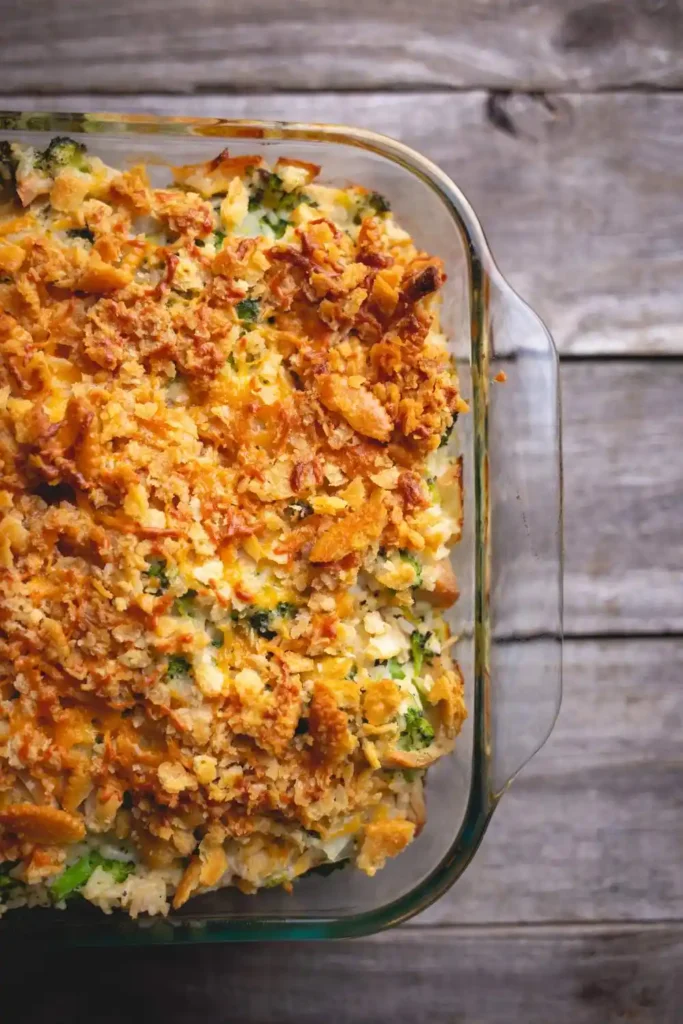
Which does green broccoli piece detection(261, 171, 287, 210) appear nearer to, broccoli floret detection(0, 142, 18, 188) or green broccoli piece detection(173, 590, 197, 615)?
broccoli floret detection(0, 142, 18, 188)

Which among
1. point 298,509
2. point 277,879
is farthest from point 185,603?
point 277,879

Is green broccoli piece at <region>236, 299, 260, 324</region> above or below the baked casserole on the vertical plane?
above

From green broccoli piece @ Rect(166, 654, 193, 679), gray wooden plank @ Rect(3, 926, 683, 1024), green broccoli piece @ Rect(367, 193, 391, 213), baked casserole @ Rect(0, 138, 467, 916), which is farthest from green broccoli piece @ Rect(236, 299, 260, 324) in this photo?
gray wooden plank @ Rect(3, 926, 683, 1024)

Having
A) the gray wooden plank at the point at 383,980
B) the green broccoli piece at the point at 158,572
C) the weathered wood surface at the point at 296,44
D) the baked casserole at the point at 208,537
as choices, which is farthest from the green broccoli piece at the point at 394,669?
the weathered wood surface at the point at 296,44

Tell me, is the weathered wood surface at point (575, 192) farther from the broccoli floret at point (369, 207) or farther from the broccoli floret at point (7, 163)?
the broccoli floret at point (7, 163)

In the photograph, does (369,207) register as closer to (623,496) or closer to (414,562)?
(414,562)

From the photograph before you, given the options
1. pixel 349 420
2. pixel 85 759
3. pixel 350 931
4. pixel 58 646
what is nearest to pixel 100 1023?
pixel 350 931
